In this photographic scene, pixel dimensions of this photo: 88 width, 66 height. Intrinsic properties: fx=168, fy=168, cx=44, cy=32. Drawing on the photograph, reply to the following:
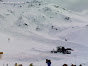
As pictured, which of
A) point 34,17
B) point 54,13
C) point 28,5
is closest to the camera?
point 34,17

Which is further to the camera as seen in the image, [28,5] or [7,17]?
[28,5]

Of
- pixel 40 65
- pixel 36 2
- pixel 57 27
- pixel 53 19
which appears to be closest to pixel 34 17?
pixel 53 19

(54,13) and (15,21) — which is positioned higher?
(54,13)

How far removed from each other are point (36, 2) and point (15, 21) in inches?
920

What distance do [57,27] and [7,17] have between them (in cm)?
1750

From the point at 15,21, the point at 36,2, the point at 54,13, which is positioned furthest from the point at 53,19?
the point at 36,2

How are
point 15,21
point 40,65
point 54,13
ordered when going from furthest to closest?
1. point 54,13
2. point 15,21
3. point 40,65

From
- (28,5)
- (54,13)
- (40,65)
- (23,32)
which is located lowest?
(40,65)

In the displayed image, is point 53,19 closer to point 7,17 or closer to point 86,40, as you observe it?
point 7,17

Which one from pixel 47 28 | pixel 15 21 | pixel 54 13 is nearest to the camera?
pixel 47 28

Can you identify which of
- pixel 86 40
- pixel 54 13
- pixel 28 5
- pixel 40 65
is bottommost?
pixel 40 65

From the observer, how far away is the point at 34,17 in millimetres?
58781

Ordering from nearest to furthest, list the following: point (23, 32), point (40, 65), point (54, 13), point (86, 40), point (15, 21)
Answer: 1. point (40, 65)
2. point (86, 40)
3. point (23, 32)
4. point (15, 21)
5. point (54, 13)

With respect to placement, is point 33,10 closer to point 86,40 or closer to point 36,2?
point 36,2
